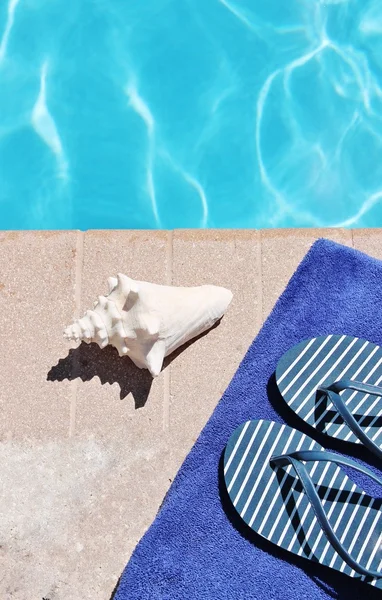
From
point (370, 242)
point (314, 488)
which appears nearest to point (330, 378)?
point (314, 488)

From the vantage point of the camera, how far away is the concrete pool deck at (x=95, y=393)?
5.72 feet

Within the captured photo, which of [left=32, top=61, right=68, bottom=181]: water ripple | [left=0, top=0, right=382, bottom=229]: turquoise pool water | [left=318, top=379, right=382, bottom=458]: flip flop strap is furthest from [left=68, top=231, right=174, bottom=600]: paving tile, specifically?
[left=32, top=61, right=68, bottom=181]: water ripple

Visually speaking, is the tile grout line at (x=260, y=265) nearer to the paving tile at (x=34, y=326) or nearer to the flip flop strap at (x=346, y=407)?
the flip flop strap at (x=346, y=407)

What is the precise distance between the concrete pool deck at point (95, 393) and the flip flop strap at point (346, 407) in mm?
271

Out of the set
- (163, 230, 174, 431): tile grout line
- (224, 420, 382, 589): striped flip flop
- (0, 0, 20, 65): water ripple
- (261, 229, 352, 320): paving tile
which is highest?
(0, 0, 20, 65): water ripple

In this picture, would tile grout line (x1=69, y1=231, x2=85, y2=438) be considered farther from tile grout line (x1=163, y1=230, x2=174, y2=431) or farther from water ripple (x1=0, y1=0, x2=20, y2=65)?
water ripple (x1=0, y1=0, x2=20, y2=65)

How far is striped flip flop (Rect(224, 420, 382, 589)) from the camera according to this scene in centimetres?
171

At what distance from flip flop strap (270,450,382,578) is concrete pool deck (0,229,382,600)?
0.91 ft

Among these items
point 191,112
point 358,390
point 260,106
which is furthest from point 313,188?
point 358,390

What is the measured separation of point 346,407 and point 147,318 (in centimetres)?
54

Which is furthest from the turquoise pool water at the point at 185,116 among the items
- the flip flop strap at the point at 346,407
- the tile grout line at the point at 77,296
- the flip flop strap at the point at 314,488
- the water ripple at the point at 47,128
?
the flip flop strap at the point at 314,488

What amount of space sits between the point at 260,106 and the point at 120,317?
1.43 metres

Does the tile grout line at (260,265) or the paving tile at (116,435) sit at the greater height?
the tile grout line at (260,265)

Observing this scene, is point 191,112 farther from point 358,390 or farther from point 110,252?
point 358,390
